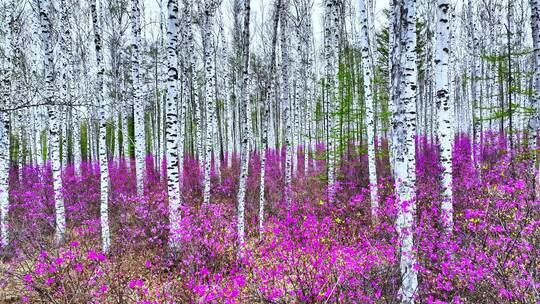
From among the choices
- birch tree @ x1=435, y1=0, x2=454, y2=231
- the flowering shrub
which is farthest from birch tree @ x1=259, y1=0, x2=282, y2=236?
birch tree @ x1=435, y1=0, x2=454, y2=231

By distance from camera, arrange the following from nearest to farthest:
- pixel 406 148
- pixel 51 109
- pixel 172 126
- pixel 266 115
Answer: pixel 406 148
pixel 172 126
pixel 266 115
pixel 51 109

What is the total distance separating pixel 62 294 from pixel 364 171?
10.6 m

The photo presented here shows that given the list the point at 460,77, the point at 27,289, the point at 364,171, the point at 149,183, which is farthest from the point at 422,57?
the point at 27,289

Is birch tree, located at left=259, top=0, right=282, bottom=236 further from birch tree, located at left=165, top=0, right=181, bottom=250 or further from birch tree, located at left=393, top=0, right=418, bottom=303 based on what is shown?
birch tree, located at left=393, top=0, right=418, bottom=303

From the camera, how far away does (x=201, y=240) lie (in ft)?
19.5

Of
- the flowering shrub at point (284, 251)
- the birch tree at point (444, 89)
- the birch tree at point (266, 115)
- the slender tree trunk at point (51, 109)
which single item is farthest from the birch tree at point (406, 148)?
the slender tree trunk at point (51, 109)

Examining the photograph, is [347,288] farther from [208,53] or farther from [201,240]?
[208,53]

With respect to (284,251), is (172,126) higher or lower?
higher

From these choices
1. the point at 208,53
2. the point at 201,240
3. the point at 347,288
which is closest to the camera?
the point at 347,288

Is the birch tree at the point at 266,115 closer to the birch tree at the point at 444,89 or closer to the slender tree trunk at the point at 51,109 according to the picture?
the birch tree at the point at 444,89

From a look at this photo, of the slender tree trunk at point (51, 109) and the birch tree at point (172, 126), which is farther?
the slender tree trunk at point (51, 109)

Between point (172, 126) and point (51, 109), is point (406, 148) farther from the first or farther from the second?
point (51, 109)

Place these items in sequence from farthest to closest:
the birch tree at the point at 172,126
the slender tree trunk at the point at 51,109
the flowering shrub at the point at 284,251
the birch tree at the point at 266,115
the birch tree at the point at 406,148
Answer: the slender tree trunk at the point at 51,109, the birch tree at the point at 266,115, the birch tree at the point at 172,126, the flowering shrub at the point at 284,251, the birch tree at the point at 406,148

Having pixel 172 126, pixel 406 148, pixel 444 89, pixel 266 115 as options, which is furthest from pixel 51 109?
pixel 444 89
